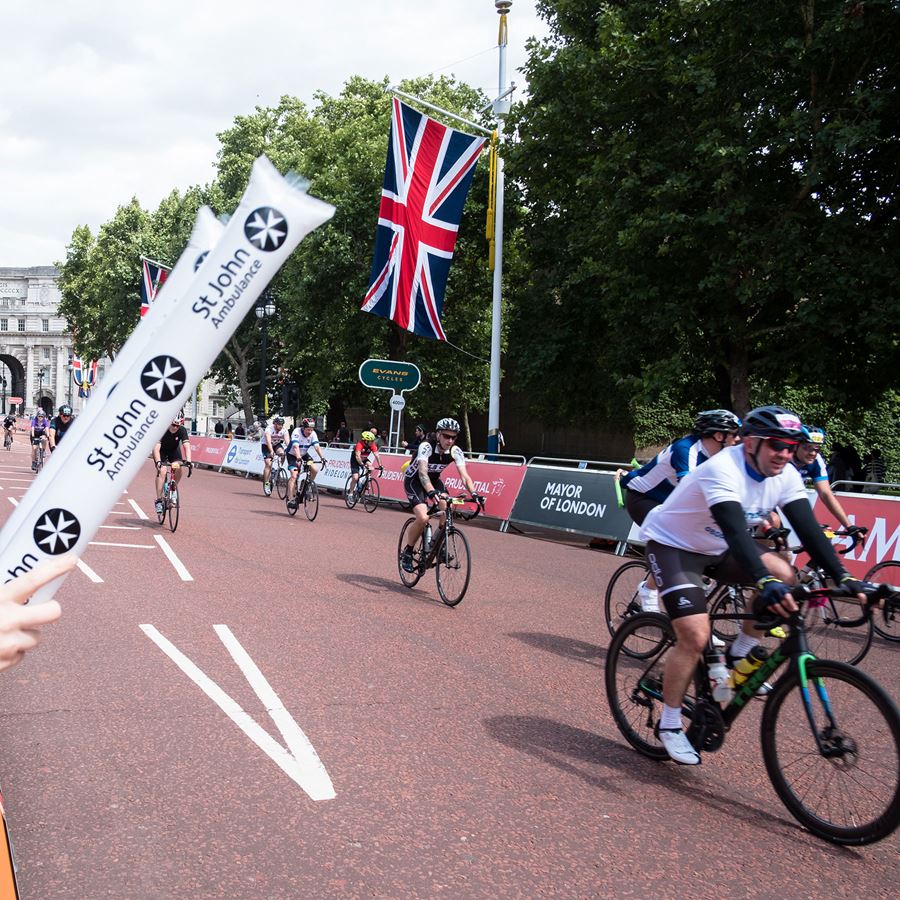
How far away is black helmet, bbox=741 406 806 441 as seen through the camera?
14.4 ft

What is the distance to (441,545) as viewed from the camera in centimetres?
965

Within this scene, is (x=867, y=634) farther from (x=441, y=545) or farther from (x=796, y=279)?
(x=796, y=279)

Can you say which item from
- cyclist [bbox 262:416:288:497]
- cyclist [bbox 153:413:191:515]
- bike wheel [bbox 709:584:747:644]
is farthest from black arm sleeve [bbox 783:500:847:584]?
cyclist [bbox 262:416:288:497]

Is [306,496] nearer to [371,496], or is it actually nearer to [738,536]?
[371,496]

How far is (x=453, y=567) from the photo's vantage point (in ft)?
30.6

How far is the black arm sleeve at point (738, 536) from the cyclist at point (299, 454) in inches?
537

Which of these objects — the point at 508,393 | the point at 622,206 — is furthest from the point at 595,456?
the point at 622,206

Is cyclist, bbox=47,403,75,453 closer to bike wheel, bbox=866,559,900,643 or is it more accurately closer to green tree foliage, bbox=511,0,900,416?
green tree foliage, bbox=511,0,900,416

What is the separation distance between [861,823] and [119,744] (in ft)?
11.5

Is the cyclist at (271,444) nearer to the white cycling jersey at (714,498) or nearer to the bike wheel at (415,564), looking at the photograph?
the bike wheel at (415,564)

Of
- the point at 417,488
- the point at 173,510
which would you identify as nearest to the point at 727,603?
the point at 417,488

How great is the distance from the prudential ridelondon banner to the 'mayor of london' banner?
540 inches

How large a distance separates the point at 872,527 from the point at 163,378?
1095cm

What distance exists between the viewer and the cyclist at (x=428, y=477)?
9586 millimetres
